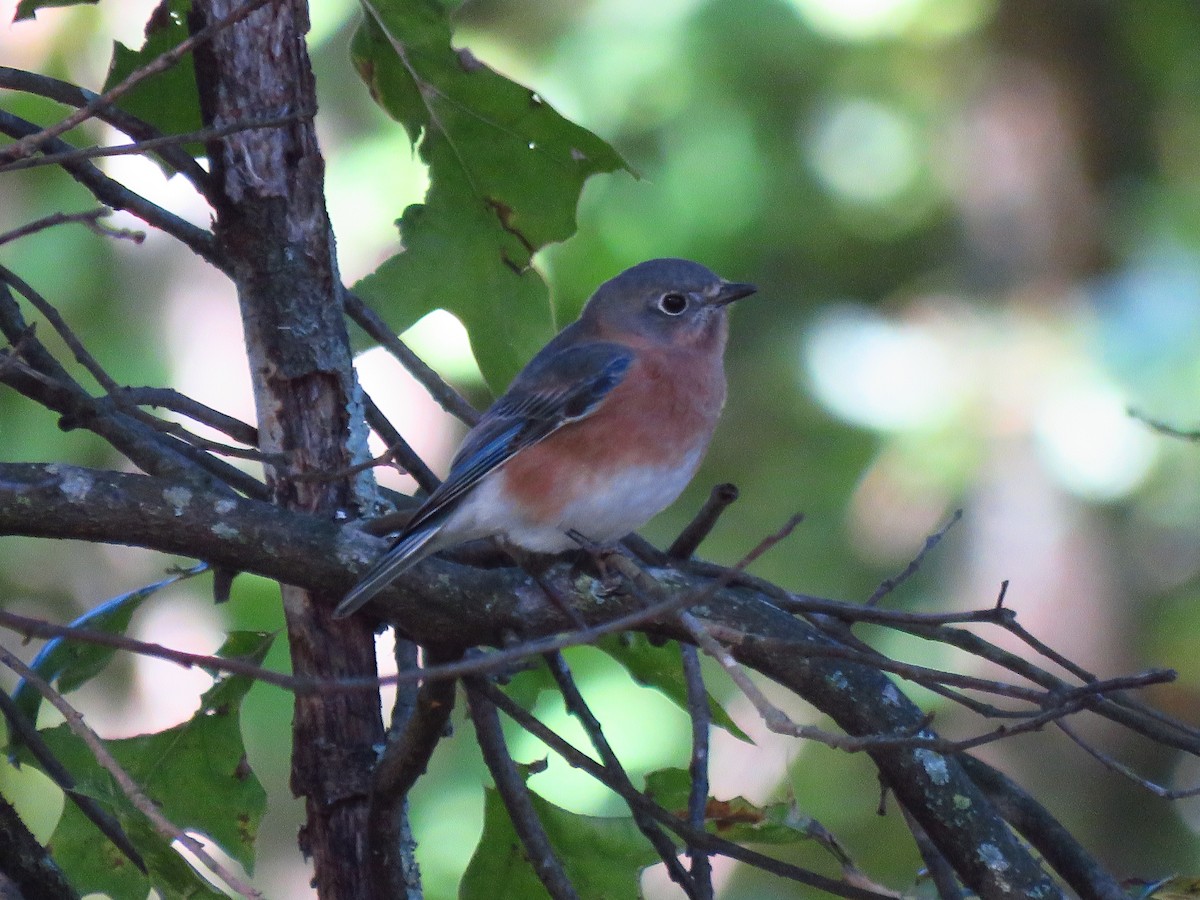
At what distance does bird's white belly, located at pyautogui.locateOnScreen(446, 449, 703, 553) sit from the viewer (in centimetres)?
359

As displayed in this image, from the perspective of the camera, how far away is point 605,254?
625 cm

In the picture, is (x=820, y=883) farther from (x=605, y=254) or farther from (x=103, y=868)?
(x=605, y=254)

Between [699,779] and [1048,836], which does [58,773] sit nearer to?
[699,779]

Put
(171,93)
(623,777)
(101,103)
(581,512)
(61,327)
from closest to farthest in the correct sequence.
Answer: (101,103) < (623,777) < (61,327) < (171,93) < (581,512)

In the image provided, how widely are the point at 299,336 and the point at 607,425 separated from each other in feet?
3.84

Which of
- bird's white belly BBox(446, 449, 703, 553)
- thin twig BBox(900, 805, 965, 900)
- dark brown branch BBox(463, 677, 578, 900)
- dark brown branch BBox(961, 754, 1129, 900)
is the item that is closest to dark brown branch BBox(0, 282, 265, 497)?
dark brown branch BBox(463, 677, 578, 900)

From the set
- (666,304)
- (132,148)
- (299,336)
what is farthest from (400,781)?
(666,304)

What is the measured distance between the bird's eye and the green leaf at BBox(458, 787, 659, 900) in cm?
180

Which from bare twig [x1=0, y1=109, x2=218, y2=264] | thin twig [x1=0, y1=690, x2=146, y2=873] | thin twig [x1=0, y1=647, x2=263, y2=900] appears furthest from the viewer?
bare twig [x1=0, y1=109, x2=218, y2=264]

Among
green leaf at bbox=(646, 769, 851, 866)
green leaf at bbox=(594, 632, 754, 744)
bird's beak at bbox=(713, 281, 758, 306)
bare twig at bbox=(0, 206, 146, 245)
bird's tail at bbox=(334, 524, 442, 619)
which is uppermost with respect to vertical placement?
bird's beak at bbox=(713, 281, 758, 306)

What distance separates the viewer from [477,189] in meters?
3.24

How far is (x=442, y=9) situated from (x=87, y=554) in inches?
177

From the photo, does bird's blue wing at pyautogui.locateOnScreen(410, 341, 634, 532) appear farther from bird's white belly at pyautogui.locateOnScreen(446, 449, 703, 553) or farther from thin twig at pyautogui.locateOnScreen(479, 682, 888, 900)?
thin twig at pyautogui.locateOnScreen(479, 682, 888, 900)

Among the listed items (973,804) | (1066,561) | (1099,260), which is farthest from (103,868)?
(1099,260)
